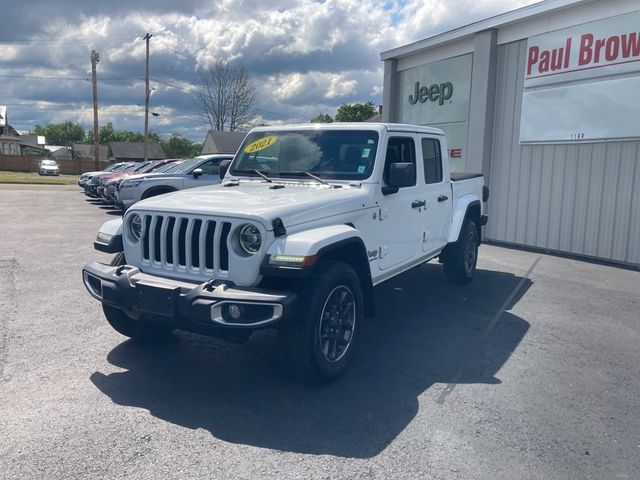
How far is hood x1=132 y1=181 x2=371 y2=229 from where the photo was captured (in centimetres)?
391

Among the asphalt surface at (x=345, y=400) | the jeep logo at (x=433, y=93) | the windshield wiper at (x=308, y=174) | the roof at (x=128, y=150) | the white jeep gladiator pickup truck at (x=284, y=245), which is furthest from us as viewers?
the roof at (x=128, y=150)

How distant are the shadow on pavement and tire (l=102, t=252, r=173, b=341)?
0.11 meters

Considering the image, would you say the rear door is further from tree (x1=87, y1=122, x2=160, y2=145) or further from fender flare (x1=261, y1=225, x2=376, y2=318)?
tree (x1=87, y1=122, x2=160, y2=145)

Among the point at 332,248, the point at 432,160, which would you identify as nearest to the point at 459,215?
the point at 432,160

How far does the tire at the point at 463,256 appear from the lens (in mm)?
7078

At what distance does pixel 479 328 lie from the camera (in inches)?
224

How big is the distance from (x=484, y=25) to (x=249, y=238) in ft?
32.3

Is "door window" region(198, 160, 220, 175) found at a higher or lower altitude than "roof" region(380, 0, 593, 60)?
lower

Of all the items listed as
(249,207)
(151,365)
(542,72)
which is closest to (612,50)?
(542,72)

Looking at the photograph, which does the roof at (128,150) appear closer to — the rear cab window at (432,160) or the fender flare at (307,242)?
the rear cab window at (432,160)

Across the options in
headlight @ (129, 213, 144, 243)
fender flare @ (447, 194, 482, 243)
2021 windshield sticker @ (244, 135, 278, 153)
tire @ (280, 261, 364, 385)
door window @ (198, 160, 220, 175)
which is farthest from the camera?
door window @ (198, 160, 220, 175)

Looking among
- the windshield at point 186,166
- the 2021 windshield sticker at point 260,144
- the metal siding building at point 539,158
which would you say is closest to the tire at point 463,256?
the 2021 windshield sticker at point 260,144

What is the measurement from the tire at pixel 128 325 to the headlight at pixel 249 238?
121cm

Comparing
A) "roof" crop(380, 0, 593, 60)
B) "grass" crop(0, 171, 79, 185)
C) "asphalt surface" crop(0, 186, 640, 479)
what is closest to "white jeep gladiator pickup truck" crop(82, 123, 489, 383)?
"asphalt surface" crop(0, 186, 640, 479)
